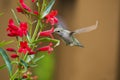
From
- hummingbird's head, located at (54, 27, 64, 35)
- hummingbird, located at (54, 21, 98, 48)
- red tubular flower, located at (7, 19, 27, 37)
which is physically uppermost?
red tubular flower, located at (7, 19, 27, 37)

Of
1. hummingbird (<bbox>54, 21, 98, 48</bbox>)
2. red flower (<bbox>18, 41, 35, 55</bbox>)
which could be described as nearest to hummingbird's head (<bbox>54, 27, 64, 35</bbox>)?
hummingbird (<bbox>54, 21, 98, 48</bbox>)

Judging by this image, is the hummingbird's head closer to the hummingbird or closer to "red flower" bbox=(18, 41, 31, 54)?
the hummingbird

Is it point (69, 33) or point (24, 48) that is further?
point (69, 33)

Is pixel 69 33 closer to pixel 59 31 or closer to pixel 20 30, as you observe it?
pixel 59 31

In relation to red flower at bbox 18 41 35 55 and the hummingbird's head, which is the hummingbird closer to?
the hummingbird's head

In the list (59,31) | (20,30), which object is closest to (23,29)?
(20,30)

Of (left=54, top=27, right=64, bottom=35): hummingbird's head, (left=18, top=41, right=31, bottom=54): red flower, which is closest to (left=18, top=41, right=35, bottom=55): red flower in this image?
(left=18, top=41, right=31, bottom=54): red flower

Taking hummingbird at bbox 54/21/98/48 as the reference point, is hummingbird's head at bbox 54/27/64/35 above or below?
above

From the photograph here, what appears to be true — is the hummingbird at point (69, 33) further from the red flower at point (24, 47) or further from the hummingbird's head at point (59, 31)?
the red flower at point (24, 47)

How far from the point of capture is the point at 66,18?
236cm

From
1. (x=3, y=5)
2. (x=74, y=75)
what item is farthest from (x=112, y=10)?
(x=3, y=5)

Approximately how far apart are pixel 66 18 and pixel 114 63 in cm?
51

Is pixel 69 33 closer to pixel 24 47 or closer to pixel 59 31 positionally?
pixel 59 31

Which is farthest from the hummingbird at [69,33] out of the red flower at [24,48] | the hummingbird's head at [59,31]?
the red flower at [24,48]
